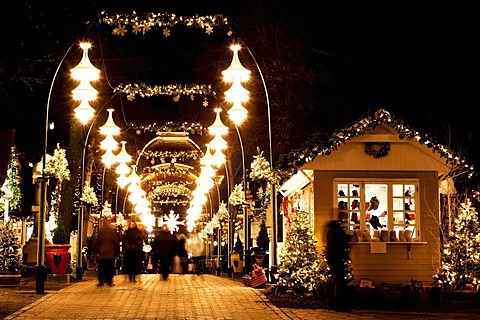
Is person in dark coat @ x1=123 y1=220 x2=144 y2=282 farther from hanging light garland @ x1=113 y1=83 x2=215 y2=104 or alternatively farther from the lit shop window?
the lit shop window

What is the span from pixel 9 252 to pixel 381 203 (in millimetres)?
11503

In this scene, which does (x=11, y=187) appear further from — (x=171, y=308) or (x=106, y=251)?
(x=171, y=308)

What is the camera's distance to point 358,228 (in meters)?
23.0

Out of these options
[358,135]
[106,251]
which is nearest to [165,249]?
[106,251]

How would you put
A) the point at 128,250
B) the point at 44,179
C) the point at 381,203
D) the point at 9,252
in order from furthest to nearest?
the point at 128,250, the point at 9,252, the point at 381,203, the point at 44,179

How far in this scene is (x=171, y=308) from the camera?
17844 millimetres

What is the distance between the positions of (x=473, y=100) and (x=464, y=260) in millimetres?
18246

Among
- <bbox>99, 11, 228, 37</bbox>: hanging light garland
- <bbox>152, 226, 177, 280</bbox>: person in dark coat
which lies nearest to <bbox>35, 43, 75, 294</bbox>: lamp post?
<bbox>99, 11, 228, 37</bbox>: hanging light garland

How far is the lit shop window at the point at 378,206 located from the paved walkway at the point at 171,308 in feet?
10.9

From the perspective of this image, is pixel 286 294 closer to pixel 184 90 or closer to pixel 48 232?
pixel 184 90

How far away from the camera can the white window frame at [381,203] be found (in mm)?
22984

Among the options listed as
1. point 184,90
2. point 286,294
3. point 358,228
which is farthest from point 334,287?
point 184,90

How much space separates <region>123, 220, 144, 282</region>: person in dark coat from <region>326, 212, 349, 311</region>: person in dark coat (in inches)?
438

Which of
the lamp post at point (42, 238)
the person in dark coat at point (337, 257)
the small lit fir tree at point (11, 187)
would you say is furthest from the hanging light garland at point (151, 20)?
the small lit fir tree at point (11, 187)
